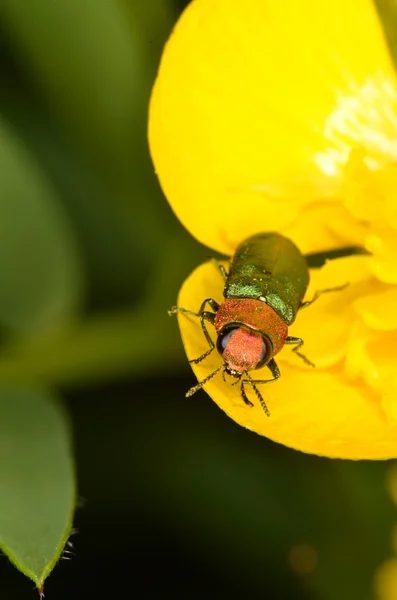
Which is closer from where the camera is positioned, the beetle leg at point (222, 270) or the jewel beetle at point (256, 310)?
the jewel beetle at point (256, 310)

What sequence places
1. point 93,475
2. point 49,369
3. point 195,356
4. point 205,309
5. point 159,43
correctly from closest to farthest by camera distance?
point 195,356 < point 205,309 < point 159,43 < point 49,369 < point 93,475

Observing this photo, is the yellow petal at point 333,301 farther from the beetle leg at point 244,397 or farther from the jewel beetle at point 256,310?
the beetle leg at point 244,397

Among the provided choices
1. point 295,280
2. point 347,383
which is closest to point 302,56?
point 295,280

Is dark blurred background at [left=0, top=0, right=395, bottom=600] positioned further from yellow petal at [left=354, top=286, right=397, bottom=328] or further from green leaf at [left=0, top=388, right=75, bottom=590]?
yellow petal at [left=354, top=286, right=397, bottom=328]

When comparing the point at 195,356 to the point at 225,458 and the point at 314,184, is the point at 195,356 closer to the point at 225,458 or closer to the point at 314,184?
the point at 314,184

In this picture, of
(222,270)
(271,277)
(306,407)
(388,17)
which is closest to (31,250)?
(222,270)

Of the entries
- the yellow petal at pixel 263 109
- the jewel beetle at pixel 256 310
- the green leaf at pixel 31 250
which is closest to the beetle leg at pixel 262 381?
the jewel beetle at pixel 256 310

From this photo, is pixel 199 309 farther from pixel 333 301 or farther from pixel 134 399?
pixel 134 399

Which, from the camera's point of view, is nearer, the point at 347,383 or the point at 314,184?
the point at 347,383
